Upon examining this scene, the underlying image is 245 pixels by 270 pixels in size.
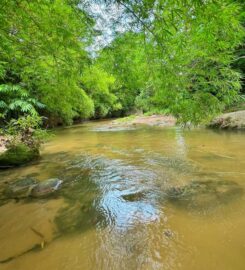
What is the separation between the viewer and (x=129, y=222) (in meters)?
2.33

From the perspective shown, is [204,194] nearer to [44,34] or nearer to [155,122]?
[44,34]

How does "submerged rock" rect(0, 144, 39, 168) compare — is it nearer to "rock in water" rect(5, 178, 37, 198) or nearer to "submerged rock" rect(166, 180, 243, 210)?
"rock in water" rect(5, 178, 37, 198)

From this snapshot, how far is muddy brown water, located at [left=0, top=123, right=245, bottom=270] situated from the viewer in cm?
177

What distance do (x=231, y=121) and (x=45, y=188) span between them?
727cm

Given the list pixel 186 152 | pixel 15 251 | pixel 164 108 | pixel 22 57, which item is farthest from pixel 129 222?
pixel 186 152

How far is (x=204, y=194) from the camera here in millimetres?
2852

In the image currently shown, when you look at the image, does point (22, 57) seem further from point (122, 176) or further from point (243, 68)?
point (243, 68)

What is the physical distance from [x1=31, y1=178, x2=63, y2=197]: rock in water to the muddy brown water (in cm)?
13

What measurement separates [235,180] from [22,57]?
131 inches

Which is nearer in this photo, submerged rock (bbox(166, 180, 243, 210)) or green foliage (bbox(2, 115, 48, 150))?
submerged rock (bbox(166, 180, 243, 210))

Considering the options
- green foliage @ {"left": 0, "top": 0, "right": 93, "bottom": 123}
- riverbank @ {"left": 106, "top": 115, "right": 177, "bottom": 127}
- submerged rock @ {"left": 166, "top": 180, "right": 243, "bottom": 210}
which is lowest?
riverbank @ {"left": 106, "top": 115, "right": 177, "bottom": 127}

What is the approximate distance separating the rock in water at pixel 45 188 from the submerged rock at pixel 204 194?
65.0 inches

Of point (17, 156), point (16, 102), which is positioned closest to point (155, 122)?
point (16, 102)

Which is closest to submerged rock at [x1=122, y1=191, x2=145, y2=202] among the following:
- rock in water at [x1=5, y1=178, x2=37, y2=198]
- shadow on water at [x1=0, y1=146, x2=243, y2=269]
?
shadow on water at [x1=0, y1=146, x2=243, y2=269]
